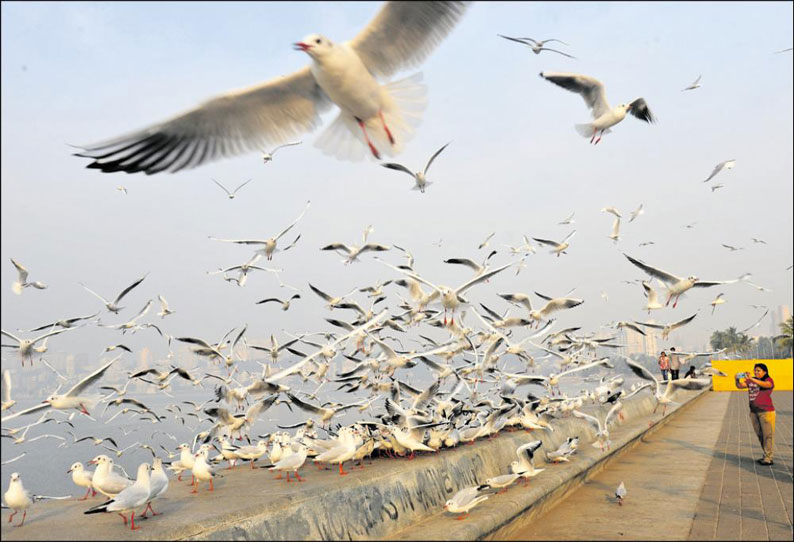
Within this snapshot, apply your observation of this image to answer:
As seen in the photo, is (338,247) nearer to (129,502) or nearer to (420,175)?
(420,175)

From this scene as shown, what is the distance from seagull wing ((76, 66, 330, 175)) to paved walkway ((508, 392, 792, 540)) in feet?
14.6

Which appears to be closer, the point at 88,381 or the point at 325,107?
the point at 88,381

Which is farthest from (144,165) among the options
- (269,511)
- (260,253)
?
(260,253)

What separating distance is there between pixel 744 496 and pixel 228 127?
24.0 feet

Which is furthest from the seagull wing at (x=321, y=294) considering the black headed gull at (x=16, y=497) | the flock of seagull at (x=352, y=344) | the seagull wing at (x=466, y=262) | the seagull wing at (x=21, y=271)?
the black headed gull at (x=16, y=497)

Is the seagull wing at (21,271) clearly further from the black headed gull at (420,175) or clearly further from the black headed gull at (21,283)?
the black headed gull at (420,175)

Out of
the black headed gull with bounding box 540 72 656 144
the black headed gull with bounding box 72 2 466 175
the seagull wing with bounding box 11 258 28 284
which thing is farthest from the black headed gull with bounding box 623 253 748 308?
the seagull wing with bounding box 11 258 28 284

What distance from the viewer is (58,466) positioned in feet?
73.4

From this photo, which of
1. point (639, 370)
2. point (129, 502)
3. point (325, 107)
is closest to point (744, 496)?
point (639, 370)

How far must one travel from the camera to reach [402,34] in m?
4.71

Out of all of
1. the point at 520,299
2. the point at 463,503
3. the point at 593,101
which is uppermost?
the point at 593,101

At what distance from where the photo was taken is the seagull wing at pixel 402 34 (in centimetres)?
452

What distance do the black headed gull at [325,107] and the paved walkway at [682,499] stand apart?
4055 mm

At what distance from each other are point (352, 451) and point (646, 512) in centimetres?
319
